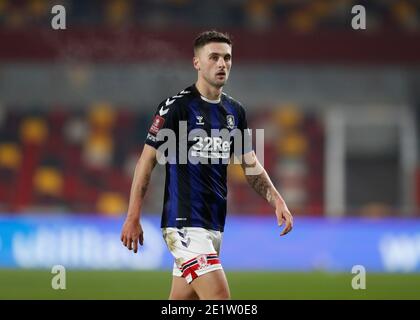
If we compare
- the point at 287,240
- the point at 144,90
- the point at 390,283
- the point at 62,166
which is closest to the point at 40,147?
the point at 62,166

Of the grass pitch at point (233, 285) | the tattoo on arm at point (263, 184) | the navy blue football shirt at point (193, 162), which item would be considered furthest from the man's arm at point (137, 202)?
the grass pitch at point (233, 285)

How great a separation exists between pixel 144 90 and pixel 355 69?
5077 mm

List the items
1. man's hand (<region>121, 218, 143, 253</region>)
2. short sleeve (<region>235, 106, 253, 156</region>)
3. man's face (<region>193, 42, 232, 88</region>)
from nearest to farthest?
1. man's hand (<region>121, 218, 143, 253</region>)
2. man's face (<region>193, 42, 232, 88</region>)
3. short sleeve (<region>235, 106, 253, 156</region>)

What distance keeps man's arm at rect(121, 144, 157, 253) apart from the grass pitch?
4.45 meters

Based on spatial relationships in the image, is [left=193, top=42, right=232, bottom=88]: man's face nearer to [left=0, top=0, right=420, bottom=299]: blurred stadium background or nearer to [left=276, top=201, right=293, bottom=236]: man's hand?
[left=276, top=201, right=293, bottom=236]: man's hand

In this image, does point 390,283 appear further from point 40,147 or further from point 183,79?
point 40,147

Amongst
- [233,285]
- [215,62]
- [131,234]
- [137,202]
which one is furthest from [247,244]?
[131,234]

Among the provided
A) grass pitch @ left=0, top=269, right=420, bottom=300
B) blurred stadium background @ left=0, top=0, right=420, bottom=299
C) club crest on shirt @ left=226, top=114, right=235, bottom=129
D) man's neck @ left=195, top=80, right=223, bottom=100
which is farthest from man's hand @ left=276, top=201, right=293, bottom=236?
blurred stadium background @ left=0, top=0, right=420, bottom=299

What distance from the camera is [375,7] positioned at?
72.4 feet

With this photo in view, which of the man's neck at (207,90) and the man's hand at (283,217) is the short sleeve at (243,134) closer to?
the man's neck at (207,90)

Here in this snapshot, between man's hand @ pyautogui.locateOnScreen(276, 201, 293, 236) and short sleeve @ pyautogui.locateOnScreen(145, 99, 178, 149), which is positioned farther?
man's hand @ pyautogui.locateOnScreen(276, 201, 293, 236)

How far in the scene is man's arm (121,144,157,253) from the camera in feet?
19.4

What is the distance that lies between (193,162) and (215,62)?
0.71 metres

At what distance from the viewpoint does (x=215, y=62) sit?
6.23 meters
